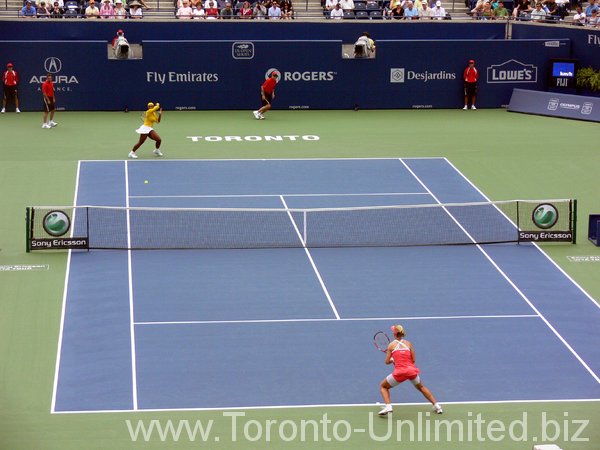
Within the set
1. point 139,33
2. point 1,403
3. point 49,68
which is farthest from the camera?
point 139,33

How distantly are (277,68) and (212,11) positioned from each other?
6304 mm

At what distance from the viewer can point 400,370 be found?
19.0 m

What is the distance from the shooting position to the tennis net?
2828 centimetres

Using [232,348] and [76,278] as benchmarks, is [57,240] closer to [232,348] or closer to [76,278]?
[76,278]

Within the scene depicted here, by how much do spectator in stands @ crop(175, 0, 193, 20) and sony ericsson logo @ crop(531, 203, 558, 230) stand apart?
2391 centimetres

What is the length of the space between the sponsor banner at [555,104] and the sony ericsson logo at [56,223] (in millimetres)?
22834

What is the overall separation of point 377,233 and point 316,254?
1910 millimetres

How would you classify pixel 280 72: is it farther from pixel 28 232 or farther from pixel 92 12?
pixel 28 232

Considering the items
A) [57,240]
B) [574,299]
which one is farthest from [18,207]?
[574,299]

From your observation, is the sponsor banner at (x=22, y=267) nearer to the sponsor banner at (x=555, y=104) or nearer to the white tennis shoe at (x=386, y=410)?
the white tennis shoe at (x=386, y=410)

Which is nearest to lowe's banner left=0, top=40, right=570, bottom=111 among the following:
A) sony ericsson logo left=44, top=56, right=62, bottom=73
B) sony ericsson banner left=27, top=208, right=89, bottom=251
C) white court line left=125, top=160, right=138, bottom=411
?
sony ericsson logo left=44, top=56, right=62, bottom=73

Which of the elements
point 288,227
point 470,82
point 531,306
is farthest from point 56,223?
Answer: point 470,82

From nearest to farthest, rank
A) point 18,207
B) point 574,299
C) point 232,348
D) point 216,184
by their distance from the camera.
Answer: point 232,348, point 574,299, point 18,207, point 216,184

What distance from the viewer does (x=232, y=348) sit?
22.5m
